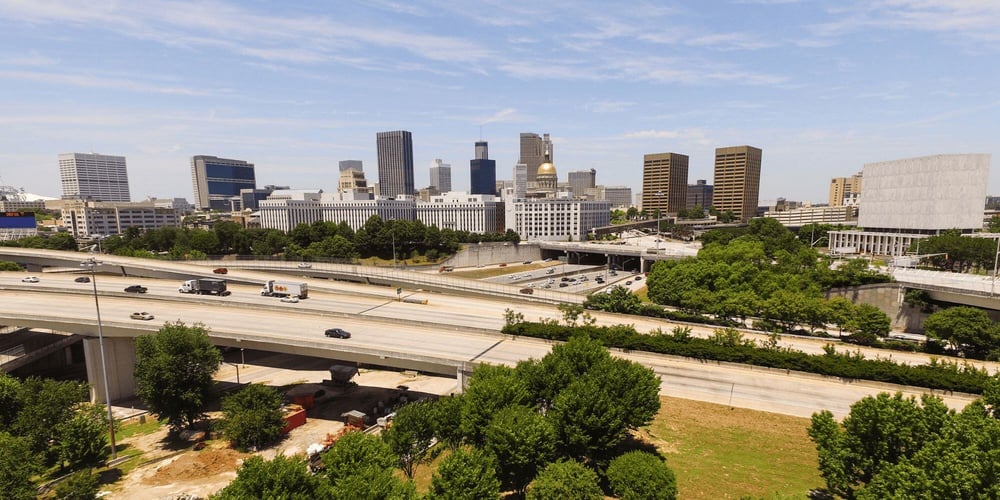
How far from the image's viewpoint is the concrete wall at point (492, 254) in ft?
494

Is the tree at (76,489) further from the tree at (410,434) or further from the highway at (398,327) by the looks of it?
the highway at (398,327)

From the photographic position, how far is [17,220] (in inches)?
6855

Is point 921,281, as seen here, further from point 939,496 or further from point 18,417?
point 18,417

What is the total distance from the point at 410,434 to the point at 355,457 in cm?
622

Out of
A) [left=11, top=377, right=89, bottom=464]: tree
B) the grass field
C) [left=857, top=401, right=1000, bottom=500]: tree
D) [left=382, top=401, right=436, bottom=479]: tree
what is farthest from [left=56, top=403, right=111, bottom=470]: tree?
[left=857, top=401, right=1000, bottom=500]: tree

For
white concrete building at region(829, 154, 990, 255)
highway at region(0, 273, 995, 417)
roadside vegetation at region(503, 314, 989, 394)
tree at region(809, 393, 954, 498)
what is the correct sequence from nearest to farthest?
tree at region(809, 393, 954, 498)
roadside vegetation at region(503, 314, 989, 394)
highway at region(0, 273, 995, 417)
white concrete building at region(829, 154, 990, 255)

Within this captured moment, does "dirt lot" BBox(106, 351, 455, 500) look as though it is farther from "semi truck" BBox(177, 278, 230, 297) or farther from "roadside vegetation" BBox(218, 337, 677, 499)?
"semi truck" BBox(177, 278, 230, 297)

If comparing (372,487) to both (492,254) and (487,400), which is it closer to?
(487,400)

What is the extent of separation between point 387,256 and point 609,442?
122987 mm

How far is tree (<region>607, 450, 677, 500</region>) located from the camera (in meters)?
25.5

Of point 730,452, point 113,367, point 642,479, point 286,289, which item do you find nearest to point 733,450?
point 730,452

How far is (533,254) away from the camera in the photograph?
6845 inches

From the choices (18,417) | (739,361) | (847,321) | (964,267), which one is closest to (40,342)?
(18,417)

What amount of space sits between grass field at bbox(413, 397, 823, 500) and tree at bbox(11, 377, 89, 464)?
30.7 m
